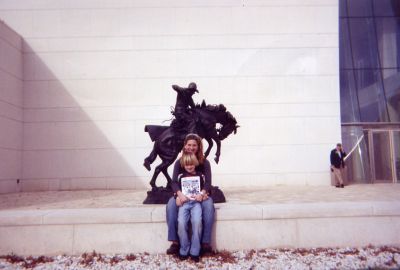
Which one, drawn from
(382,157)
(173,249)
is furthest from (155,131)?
(382,157)

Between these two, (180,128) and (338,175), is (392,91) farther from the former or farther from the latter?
(180,128)

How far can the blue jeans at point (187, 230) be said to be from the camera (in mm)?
4320

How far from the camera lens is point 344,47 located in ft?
49.9

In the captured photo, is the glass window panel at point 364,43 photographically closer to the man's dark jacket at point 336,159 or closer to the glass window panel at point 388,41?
the glass window panel at point 388,41

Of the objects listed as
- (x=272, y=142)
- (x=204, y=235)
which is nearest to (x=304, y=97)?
(x=272, y=142)

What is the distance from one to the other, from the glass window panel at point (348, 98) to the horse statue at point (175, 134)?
29.7 ft

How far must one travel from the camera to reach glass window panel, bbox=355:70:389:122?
48.0 feet

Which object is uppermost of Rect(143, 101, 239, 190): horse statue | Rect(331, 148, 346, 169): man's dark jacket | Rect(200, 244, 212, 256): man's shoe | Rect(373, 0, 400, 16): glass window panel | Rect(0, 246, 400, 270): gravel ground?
Rect(373, 0, 400, 16): glass window panel

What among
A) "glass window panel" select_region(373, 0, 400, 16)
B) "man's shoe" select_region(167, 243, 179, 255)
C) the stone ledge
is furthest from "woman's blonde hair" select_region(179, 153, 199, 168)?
"glass window panel" select_region(373, 0, 400, 16)

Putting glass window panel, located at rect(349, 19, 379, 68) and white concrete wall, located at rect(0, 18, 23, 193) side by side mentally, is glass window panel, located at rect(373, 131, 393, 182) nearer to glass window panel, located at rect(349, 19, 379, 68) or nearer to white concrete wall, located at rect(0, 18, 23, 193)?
glass window panel, located at rect(349, 19, 379, 68)

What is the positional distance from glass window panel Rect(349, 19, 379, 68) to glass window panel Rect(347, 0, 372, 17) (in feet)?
1.01

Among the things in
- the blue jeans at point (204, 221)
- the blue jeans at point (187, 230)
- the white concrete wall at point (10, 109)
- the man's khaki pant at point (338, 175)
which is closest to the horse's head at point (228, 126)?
the blue jeans at point (204, 221)

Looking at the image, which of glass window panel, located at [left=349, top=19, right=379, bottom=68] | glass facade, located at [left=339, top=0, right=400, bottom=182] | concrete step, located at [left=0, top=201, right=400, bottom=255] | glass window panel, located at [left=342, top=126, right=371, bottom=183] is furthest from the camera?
glass window panel, located at [left=349, top=19, right=379, bottom=68]

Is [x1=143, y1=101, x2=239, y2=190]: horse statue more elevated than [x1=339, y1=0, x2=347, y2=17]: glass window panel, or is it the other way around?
[x1=339, y1=0, x2=347, y2=17]: glass window panel
